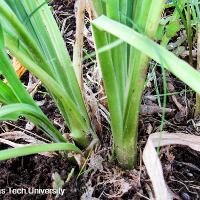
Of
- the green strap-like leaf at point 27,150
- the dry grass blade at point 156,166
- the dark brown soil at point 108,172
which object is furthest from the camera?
the dark brown soil at point 108,172

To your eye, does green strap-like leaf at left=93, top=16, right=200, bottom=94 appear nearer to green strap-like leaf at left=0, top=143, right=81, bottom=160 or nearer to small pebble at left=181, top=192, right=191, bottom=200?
green strap-like leaf at left=0, top=143, right=81, bottom=160

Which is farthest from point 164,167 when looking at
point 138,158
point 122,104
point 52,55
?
point 52,55

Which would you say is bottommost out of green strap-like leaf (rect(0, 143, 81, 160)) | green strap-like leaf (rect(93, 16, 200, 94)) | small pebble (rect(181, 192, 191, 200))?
small pebble (rect(181, 192, 191, 200))

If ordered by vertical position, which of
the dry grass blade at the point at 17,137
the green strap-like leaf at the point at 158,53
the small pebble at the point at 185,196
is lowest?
the small pebble at the point at 185,196

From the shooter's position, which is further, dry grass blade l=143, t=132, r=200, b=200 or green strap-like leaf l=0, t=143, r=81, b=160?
dry grass blade l=143, t=132, r=200, b=200

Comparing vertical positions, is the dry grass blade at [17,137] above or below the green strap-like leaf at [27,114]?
above

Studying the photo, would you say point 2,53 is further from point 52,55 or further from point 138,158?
point 138,158

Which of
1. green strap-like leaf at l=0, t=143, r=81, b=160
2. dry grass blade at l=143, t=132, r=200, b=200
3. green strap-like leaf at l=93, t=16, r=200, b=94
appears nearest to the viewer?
green strap-like leaf at l=93, t=16, r=200, b=94

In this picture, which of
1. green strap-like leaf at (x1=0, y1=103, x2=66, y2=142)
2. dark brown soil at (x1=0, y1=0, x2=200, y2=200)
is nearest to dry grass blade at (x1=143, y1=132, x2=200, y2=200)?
dark brown soil at (x1=0, y1=0, x2=200, y2=200)

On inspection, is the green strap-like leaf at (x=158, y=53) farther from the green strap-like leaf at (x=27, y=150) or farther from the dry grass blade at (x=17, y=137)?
the dry grass blade at (x=17, y=137)

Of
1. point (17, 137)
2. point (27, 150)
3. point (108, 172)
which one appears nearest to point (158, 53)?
point (27, 150)

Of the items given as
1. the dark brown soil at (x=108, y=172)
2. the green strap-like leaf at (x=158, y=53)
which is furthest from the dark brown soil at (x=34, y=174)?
the green strap-like leaf at (x=158, y=53)

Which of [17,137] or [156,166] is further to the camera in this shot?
[17,137]

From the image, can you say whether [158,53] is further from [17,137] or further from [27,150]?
[17,137]
